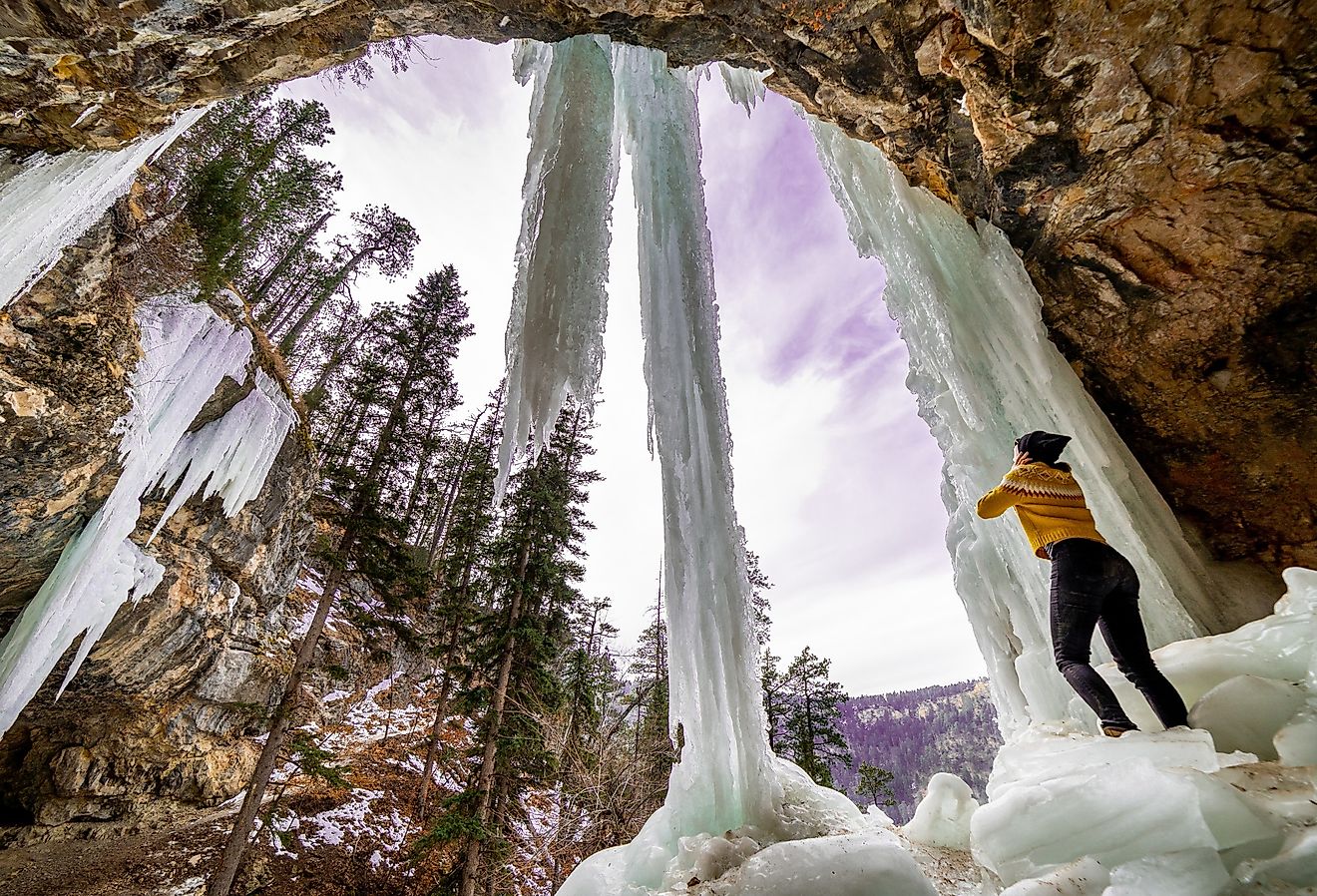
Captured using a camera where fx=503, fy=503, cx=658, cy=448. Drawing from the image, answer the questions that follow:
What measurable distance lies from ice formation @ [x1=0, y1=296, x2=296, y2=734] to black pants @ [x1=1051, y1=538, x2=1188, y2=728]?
9.97 meters

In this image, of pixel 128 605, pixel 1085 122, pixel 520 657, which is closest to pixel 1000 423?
pixel 1085 122

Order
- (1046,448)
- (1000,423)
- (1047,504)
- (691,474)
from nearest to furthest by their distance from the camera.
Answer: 1. (1047,504)
2. (1046,448)
3. (691,474)
4. (1000,423)

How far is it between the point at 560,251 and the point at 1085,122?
13.8 ft

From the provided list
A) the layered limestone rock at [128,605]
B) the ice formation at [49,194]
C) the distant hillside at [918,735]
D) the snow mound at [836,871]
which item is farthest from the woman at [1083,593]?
the distant hillside at [918,735]

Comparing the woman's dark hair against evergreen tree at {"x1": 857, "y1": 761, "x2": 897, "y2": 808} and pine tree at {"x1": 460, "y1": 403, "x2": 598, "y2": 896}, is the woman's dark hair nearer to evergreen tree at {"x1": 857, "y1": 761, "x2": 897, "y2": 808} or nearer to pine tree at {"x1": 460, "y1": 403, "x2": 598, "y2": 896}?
pine tree at {"x1": 460, "y1": 403, "x2": 598, "y2": 896}

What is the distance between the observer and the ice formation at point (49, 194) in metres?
3.71

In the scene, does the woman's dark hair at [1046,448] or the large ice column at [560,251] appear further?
the large ice column at [560,251]

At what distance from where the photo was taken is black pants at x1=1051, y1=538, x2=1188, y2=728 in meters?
2.55

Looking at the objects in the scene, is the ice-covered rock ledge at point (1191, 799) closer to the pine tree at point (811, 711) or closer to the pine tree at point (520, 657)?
the pine tree at point (520, 657)

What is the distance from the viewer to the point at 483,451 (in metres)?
14.9

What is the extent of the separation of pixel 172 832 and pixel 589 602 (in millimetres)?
8866

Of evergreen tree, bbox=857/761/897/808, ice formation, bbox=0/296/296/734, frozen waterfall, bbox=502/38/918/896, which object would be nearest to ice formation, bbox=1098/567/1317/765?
frozen waterfall, bbox=502/38/918/896

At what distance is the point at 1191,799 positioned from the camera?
4.91 feet

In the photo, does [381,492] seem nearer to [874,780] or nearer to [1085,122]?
[1085,122]
